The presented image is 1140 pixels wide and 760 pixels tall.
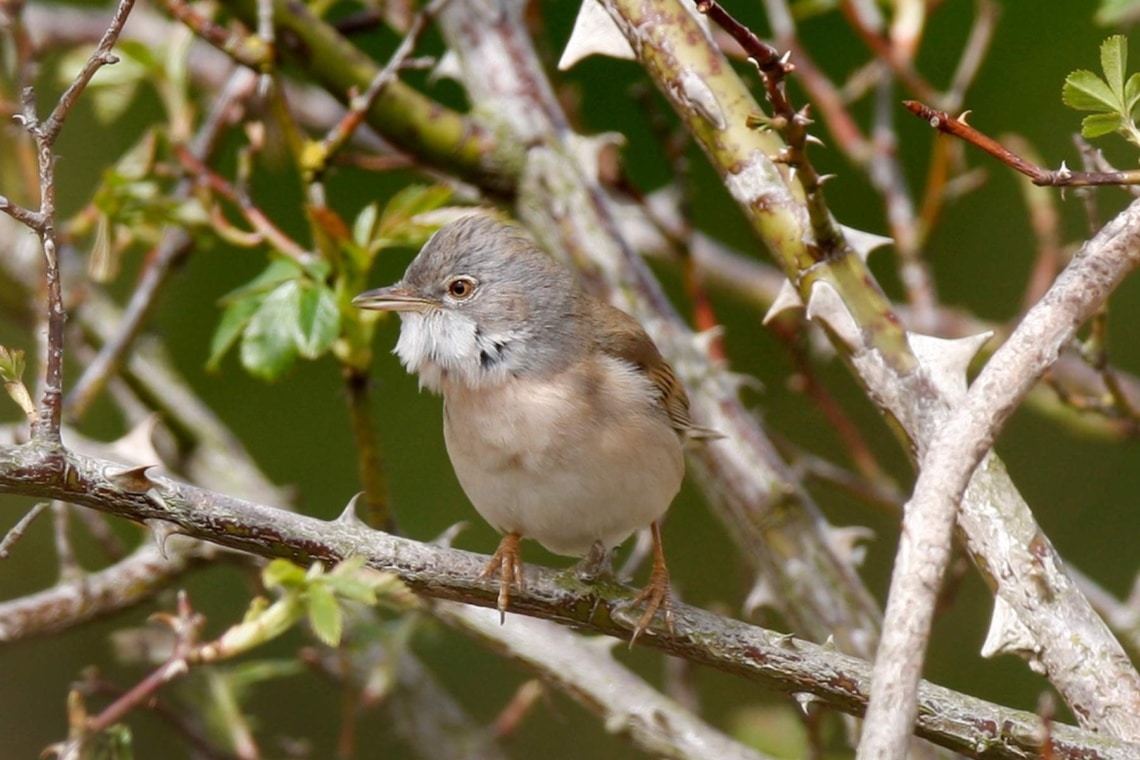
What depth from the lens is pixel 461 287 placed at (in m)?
3.50

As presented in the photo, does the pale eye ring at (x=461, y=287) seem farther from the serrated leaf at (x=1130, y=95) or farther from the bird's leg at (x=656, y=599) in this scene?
the serrated leaf at (x=1130, y=95)

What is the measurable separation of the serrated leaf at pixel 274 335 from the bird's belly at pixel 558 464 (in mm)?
493

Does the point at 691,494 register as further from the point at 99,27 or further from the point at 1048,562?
the point at 1048,562

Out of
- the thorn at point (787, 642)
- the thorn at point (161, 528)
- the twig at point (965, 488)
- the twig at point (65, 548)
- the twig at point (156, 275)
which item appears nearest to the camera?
the twig at point (965, 488)

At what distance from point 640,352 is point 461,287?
Answer: 488 mm

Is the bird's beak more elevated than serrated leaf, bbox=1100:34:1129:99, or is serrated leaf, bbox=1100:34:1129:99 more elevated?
serrated leaf, bbox=1100:34:1129:99

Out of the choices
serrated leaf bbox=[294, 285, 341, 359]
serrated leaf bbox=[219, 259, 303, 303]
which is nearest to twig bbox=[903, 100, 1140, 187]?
serrated leaf bbox=[294, 285, 341, 359]

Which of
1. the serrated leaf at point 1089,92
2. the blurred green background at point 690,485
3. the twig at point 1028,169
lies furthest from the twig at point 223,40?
the blurred green background at point 690,485

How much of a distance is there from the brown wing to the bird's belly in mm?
174

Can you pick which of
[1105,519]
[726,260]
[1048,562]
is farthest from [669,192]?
[1048,562]

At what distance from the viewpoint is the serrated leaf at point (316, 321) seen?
2865 mm

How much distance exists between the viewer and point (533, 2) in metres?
4.07

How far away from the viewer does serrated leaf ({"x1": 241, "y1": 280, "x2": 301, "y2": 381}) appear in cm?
291

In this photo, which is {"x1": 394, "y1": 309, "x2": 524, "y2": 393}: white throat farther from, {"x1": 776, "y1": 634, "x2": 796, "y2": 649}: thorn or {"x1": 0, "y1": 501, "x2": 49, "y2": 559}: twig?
{"x1": 0, "y1": 501, "x2": 49, "y2": 559}: twig
